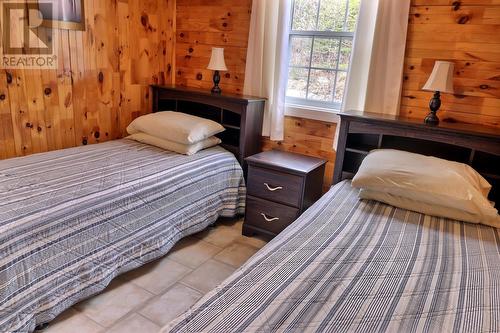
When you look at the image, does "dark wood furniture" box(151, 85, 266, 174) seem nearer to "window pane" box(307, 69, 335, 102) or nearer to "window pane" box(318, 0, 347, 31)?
"window pane" box(307, 69, 335, 102)

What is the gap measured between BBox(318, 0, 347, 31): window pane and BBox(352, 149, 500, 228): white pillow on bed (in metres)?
1.24

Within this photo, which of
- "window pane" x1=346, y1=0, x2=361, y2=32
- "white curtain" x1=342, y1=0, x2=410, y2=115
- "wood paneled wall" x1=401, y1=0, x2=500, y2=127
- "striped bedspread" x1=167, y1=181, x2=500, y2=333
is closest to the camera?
"striped bedspread" x1=167, y1=181, x2=500, y2=333

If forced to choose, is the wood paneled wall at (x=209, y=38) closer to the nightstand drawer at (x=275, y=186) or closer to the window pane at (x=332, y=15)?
the window pane at (x=332, y=15)

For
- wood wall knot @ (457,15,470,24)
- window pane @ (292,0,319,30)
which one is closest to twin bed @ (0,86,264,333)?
window pane @ (292,0,319,30)

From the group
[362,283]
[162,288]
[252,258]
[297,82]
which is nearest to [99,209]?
[162,288]

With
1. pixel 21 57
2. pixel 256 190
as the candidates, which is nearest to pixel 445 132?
pixel 256 190

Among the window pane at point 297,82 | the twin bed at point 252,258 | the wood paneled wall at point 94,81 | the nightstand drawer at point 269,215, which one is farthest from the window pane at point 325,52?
the wood paneled wall at point 94,81

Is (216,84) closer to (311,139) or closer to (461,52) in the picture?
(311,139)

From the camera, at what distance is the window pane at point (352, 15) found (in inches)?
102

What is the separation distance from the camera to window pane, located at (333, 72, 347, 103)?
2729 millimetres

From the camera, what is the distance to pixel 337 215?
1.75 meters

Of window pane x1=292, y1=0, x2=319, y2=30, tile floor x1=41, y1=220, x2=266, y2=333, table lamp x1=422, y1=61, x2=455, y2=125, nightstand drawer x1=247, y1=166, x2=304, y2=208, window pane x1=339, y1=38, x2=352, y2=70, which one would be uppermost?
window pane x1=292, y1=0, x2=319, y2=30

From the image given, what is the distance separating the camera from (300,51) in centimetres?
288

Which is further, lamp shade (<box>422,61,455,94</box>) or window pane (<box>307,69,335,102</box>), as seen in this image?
window pane (<box>307,69,335,102</box>)
